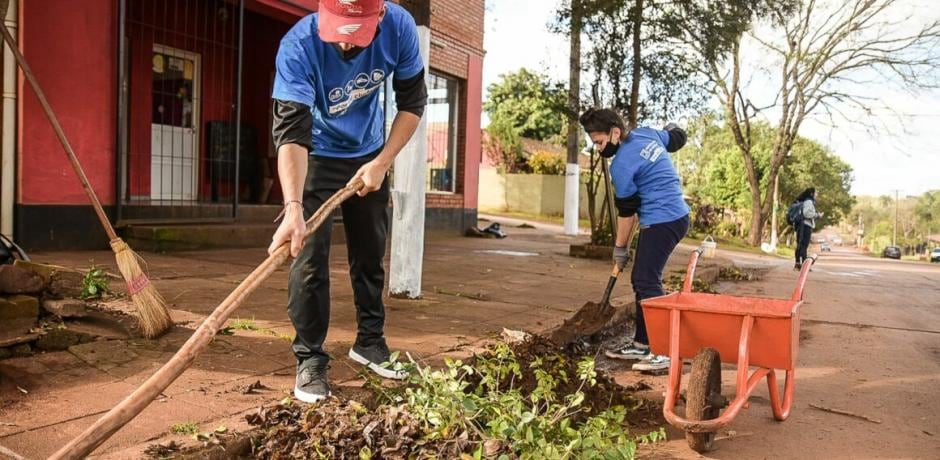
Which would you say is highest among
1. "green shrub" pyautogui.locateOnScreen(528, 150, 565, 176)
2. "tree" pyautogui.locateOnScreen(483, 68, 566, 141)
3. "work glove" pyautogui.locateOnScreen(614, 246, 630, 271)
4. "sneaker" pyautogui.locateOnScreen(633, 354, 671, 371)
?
"tree" pyautogui.locateOnScreen(483, 68, 566, 141)

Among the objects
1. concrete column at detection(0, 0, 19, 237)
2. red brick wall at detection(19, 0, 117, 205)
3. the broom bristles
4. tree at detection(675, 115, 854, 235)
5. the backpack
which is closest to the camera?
the broom bristles

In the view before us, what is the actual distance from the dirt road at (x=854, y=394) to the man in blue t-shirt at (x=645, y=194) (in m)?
0.76

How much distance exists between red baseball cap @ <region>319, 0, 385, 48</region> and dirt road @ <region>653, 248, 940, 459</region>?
225 cm

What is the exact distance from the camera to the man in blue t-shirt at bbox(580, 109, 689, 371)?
4.84 m

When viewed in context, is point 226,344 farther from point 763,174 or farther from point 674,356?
point 763,174

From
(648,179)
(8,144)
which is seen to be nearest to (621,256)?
(648,179)

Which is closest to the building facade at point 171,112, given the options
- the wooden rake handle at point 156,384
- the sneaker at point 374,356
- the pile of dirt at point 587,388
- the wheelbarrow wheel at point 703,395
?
the pile of dirt at point 587,388

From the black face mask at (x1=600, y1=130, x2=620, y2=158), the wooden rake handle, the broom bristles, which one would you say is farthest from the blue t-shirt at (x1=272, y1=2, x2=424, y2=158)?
the black face mask at (x1=600, y1=130, x2=620, y2=158)

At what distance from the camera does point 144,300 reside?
13.7 ft

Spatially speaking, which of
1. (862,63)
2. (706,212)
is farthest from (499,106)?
(862,63)

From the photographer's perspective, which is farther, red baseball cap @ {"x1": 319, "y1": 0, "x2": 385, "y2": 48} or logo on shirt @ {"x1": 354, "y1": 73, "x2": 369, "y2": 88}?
logo on shirt @ {"x1": 354, "y1": 73, "x2": 369, "y2": 88}

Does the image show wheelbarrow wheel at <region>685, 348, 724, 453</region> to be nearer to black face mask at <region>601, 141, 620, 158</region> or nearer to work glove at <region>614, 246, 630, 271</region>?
work glove at <region>614, 246, 630, 271</region>

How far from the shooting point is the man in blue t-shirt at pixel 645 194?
4.84 m

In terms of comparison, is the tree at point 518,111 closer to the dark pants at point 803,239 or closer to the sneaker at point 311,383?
the dark pants at point 803,239
